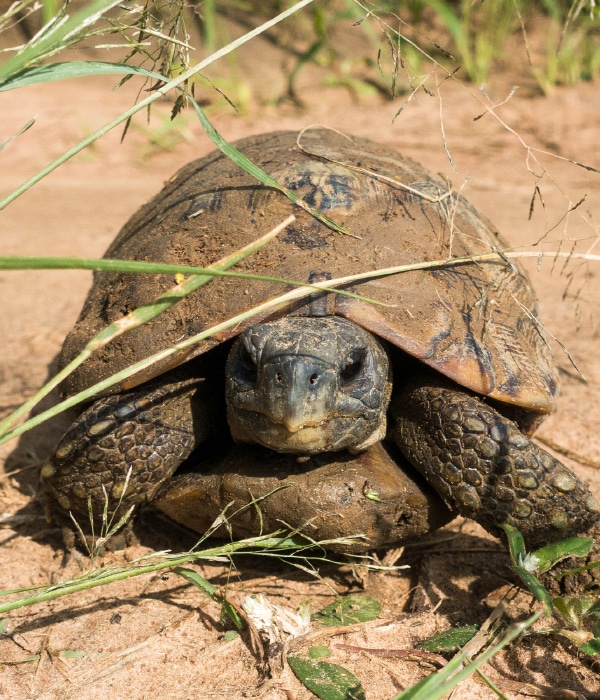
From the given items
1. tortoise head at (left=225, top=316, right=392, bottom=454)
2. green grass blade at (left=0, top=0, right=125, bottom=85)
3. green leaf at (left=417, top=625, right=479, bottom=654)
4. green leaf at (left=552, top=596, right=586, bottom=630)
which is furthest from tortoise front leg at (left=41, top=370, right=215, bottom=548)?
green leaf at (left=552, top=596, right=586, bottom=630)

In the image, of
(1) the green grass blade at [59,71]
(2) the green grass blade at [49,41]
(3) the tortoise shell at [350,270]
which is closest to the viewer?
(2) the green grass blade at [49,41]

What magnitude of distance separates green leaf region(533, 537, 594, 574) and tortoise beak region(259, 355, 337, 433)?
85cm

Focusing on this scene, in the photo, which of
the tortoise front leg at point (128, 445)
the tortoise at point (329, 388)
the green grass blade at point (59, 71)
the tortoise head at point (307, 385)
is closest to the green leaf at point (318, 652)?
the tortoise at point (329, 388)

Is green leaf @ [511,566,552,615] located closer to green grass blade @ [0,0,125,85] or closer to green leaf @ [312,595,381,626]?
green leaf @ [312,595,381,626]

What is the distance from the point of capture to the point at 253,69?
11508 millimetres

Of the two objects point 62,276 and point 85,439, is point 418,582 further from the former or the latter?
point 62,276

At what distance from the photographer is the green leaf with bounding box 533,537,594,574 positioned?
2.62 metres

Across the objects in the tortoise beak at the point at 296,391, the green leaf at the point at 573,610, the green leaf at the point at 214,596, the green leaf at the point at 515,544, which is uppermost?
the tortoise beak at the point at 296,391

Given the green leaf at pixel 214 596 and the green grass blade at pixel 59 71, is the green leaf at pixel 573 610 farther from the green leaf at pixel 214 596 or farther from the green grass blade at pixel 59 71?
the green grass blade at pixel 59 71

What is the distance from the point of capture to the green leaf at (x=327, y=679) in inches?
94.1

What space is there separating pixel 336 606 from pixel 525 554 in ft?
2.20

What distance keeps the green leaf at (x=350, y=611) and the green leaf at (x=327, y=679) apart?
0.73 feet

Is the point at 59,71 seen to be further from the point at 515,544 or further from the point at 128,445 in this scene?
the point at 515,544

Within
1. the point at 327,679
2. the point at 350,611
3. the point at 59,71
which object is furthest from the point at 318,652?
the point at 59,71
